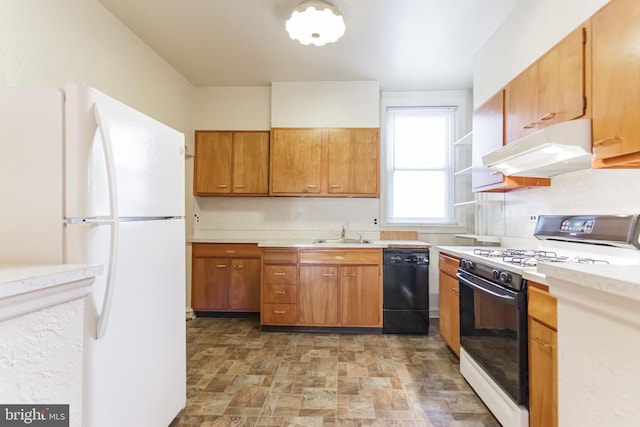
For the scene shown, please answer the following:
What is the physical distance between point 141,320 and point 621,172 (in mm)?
2593

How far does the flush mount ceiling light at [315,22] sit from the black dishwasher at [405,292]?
6.88 ft

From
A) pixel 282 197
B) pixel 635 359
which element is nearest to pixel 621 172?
pixel 635 359

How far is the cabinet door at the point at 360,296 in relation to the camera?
3207mm

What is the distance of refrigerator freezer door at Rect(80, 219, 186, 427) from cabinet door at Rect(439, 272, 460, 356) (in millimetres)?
2042

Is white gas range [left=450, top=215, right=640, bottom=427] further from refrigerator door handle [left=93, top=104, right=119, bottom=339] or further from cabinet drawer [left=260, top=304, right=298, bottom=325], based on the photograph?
refrigerator door handle [left=93, top=104, right=119, bottom=339]

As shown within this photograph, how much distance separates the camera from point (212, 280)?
3689 mm

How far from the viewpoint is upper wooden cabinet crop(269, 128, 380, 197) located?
11.9 ft

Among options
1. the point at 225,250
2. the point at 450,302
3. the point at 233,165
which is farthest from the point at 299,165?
the point at 450,302

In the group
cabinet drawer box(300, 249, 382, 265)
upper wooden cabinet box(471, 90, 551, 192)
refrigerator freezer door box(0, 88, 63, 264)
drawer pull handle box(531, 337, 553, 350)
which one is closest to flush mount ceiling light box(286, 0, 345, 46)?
upper wooden cabinet box(471, 90, 551, 192)

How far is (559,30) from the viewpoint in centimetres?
187

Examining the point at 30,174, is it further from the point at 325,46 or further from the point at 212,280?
the point at 212,280

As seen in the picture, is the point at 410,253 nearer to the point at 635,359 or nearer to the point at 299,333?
the point at 299,333

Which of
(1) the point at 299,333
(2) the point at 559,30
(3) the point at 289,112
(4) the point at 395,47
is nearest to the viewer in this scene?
(2) the point at 559,30

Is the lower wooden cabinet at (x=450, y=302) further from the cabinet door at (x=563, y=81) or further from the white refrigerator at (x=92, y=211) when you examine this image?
the white refrigerator at (x=92, y=211)
